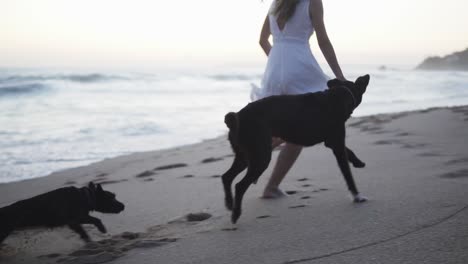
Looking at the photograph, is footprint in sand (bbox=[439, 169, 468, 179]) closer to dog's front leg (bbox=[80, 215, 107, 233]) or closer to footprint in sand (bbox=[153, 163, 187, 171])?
dog's front leg (bbox=[80, 215, 107, 233])

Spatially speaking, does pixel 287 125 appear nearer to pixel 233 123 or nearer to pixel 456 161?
pixel 233 123

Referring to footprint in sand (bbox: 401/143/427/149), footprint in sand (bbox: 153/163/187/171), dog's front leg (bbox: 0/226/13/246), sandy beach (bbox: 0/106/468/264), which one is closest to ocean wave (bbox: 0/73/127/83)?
footprint in sand (bbox: 153/163/187/171)

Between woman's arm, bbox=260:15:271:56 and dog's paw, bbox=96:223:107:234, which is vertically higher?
woman's arm, bbox=260:15:271:56

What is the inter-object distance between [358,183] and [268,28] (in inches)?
61.0

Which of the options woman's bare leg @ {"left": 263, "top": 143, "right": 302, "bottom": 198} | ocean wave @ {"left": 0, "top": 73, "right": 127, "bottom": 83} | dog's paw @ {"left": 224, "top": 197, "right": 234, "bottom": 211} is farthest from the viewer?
ocean wave @ {"left": 0, "top": 73, "right": 127, "bottom": 83}

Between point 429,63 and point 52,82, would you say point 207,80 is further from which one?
point 429,63

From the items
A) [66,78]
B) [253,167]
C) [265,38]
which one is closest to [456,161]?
[265,38]

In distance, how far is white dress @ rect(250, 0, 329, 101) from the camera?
405 cm

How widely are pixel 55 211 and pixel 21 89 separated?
1954 cm

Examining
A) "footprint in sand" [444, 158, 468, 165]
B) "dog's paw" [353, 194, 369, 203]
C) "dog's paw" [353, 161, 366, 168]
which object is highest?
"dog's paw" [353, 161, 366, 168]

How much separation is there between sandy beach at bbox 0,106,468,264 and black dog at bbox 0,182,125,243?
0.34ft

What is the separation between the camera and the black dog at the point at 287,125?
3.53 meters

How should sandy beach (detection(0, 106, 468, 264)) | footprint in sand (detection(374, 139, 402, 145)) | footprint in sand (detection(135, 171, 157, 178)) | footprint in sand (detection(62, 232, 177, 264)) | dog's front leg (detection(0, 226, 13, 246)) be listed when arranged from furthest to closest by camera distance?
footprint in sand (detection(374, 139, 402, 145)) → footprint in sand (detection(135, 171, 157, 178)) → dog's front leg (detection(0, 226, 13, 246)) → footprint in sand (detection(62, 232, 177, 264)) → sandy beach (detection(0, 106, 468, 264))

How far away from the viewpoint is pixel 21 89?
2152 cm
